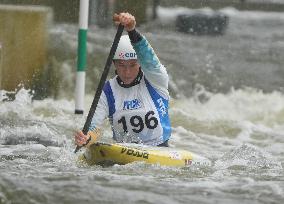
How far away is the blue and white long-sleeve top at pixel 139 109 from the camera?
7.20m

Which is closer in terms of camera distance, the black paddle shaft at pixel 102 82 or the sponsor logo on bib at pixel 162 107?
the black paddle shaft at pixel 102 82

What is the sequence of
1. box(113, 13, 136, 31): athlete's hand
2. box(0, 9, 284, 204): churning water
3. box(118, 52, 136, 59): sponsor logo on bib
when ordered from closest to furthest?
box(0, 9, 284, 204): churning water → box(113, 13, 136, 31): athlete's hand → box(118, 52, 136, 59): sponsor logo on bib

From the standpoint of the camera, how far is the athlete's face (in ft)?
23.4

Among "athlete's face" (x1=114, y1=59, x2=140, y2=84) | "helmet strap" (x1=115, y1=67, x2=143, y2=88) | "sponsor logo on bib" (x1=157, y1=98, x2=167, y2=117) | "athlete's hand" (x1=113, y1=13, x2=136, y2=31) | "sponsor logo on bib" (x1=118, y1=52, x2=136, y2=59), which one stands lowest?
"sponsor logo on bib" (x1=157, y1=98, x2=167, y2=117)

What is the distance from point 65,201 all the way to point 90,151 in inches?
59.5

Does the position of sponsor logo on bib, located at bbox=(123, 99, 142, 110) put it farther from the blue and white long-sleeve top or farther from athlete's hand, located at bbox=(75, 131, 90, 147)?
athlete's hand, located at bbox=(75, 131, 90, 147)

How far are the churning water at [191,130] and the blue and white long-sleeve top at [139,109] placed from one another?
45 centimetres

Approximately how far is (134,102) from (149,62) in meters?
0.42

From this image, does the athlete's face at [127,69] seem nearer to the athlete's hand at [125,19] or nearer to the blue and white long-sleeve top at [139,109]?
the blue and white long-sleeve top at [139,109]

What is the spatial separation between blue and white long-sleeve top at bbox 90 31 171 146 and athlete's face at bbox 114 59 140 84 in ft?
0.30

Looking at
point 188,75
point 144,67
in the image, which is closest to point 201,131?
point 188,75

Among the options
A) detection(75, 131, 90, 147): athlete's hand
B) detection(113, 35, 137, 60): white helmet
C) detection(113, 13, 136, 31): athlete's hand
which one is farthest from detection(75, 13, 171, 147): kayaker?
detection(113, 13, 136, 31): athlete's hand

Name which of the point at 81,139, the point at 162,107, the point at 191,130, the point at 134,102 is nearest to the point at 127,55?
the point at 134,102

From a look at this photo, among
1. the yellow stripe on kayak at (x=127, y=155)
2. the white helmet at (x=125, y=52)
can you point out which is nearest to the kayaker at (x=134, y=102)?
the white helmet at (x=125, y=52)
